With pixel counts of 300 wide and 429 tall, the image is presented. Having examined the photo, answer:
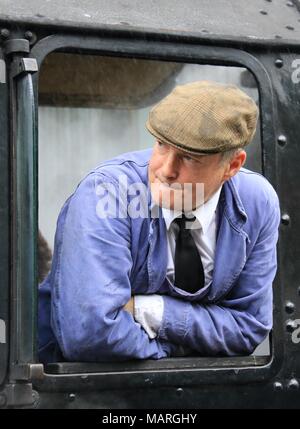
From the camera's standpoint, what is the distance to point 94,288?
2.37m

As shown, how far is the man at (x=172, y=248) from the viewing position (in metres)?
2.40

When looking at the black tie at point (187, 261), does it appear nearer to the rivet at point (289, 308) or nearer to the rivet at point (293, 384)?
the rivet at point (289, 308)

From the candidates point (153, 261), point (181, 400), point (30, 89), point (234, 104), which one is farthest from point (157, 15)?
point (181, 400)

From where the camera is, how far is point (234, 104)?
250 centimetres

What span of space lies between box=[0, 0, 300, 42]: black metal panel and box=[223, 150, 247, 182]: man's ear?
33 centimetres

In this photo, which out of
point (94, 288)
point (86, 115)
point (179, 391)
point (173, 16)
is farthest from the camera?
point (86, 115)

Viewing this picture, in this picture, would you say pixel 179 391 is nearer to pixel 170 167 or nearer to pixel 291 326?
pixel 291 326

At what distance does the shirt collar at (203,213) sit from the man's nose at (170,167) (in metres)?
0.11

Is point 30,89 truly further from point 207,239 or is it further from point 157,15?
point 207,239

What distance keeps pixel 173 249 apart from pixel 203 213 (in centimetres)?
13

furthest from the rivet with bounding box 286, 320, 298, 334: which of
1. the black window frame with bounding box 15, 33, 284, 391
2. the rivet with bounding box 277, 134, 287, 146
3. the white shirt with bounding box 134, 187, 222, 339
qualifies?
the rivet with bounding box 277, 134, 287, 146

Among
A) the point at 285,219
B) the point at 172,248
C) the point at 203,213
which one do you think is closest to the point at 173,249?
the point at 172,248

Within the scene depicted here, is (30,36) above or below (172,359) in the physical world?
above

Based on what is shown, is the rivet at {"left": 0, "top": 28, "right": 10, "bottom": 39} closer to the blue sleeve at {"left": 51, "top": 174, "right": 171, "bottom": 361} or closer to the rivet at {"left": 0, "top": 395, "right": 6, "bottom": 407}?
the blue sleeve at {"left": 51, "top": 174, "right": 171, "bottom": 361}
